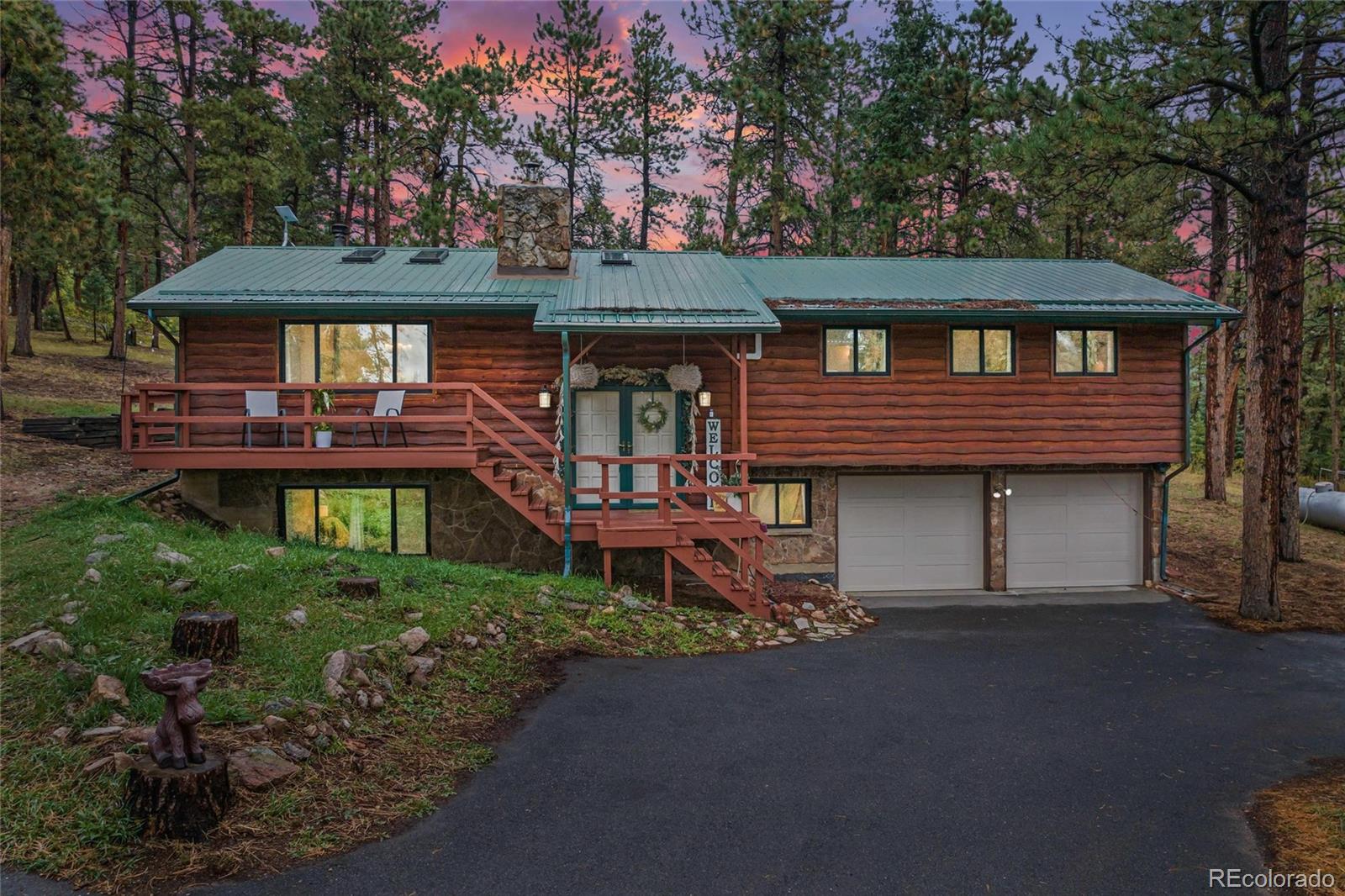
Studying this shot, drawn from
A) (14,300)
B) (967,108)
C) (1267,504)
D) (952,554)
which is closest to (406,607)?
(952,554)

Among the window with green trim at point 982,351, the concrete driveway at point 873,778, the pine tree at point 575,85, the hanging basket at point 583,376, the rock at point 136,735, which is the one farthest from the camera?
the pine tree at point 575,85

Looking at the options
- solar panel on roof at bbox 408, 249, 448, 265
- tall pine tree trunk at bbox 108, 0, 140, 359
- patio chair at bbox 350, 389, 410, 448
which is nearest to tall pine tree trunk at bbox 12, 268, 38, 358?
tall pine tree trunk at bbox 108, 0, 140, 359

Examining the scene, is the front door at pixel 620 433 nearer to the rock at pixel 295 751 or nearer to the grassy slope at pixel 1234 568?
the rock at pixel 295 751

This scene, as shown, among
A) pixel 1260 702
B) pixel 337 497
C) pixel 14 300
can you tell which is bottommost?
pixel 1260 702

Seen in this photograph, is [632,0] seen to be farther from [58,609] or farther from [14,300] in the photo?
[14,300]

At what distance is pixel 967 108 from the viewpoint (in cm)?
1966

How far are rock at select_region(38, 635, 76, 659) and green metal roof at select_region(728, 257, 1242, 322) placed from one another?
9994mm

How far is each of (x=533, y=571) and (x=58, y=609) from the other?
21.7 feet

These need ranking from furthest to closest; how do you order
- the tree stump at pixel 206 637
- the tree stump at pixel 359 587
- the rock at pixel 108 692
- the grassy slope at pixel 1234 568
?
the grassy slope at pixel 1234 568, the tree stump at pixel 359 587, the tree stump at pixel 206 637, the rock at pixel 108 692

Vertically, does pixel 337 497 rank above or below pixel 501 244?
below

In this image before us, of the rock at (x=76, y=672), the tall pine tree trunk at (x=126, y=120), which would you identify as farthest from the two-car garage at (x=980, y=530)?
the tall pine tree trunk at (x=126, y=120)

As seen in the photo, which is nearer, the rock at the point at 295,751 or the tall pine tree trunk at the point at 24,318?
the rock at the point at 295,751

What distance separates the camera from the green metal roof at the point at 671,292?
1132 cm

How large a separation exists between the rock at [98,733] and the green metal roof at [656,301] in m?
7.23
